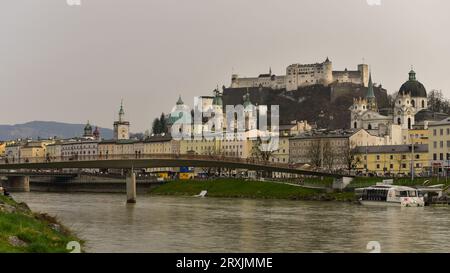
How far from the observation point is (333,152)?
108m

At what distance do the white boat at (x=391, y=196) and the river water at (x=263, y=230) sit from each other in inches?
261

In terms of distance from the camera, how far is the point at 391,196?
193 ft

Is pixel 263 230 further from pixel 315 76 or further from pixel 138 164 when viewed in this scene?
pixel 315 76

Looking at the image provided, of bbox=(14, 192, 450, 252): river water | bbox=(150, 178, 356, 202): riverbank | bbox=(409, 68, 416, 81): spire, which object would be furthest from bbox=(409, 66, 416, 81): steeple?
bbox=(14, 192, 450, 252): river water

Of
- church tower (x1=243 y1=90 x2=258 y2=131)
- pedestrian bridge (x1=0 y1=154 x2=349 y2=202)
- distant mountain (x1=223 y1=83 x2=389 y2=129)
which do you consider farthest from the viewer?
distant mountain (x1=223 y1=83 x2=389 y2=129)

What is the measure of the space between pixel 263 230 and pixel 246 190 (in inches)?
1754

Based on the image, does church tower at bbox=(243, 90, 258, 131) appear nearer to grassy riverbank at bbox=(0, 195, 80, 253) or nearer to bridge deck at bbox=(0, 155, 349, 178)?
bridge deck at bbox=(0, 155, 349, 178)

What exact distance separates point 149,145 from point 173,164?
90.2 m

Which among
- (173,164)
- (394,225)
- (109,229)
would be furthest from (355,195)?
(109,229)

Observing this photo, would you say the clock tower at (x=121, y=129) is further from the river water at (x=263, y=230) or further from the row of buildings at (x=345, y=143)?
the river water at (x=263, y=230)

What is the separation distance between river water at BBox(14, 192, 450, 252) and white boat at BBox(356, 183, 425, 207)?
662 centimetres

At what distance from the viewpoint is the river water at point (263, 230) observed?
27431 millimetres

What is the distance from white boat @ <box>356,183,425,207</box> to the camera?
186ft

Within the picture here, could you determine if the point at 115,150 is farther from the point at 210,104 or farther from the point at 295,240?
the point at 295,240
